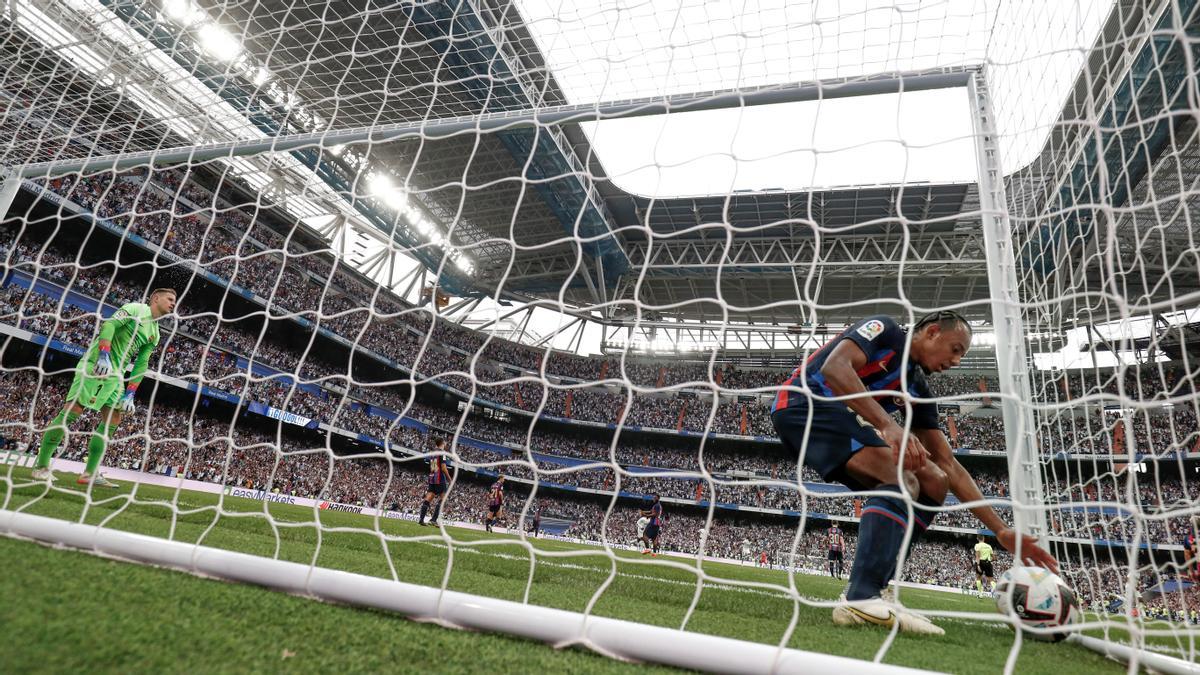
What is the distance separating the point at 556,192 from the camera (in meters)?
15.4

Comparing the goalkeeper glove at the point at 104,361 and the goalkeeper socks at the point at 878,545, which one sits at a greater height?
the goalkeeper glove at the point at 104,361

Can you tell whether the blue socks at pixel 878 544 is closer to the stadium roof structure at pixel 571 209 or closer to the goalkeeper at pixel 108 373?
the goalkeeper at pixel 108 373

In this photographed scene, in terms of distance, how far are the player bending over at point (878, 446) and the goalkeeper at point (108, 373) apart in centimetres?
406

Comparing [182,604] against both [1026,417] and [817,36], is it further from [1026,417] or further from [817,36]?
[817,36]

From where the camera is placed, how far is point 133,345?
4.22 m

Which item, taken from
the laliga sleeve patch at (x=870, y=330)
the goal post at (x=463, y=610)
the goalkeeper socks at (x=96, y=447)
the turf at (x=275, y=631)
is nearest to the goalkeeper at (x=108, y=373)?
the goalkeeper socks at (x=96, y=447)

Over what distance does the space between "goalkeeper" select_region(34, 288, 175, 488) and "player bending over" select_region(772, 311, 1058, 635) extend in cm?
406

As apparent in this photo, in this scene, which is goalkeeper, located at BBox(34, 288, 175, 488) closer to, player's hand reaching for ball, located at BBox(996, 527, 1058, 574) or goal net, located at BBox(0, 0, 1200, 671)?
goal net, located at BBox(0, 0, 1200, 671)

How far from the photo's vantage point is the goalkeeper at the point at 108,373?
12.3ft

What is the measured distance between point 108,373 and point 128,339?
0.33 meters

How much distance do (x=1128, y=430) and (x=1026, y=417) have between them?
5.33ft

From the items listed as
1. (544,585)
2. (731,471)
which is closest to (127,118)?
(544,585)

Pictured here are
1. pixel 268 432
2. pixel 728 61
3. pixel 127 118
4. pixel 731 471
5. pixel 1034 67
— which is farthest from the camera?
pixel 731 471

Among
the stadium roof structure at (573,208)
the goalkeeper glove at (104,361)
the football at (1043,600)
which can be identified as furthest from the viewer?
the stadium roof structure at (573,208)
